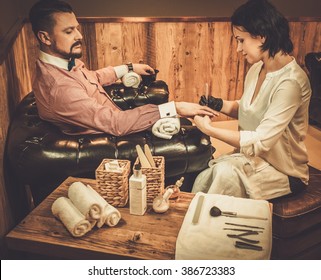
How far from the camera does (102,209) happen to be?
1.41 m

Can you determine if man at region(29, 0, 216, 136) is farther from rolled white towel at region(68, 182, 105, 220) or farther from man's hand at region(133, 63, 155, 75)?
man's hand at region(133, 63, 155, 75)

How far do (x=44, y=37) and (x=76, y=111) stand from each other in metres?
0.51

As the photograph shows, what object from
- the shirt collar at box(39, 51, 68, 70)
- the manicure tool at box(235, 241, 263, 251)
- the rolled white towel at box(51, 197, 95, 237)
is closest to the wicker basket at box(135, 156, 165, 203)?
the rolled white towel at box(51, 197, 95, 237)

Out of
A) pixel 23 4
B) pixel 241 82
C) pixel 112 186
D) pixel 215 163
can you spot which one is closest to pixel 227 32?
pixel 241 82

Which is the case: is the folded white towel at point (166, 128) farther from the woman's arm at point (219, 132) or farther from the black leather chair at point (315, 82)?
the black leather chair at point (315, 82)

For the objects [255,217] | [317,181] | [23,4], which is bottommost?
[317,181]

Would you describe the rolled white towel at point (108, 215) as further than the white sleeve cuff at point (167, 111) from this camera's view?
No

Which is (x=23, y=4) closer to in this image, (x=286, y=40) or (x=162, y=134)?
(x=162, y=134)

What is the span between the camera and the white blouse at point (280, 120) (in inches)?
70.6

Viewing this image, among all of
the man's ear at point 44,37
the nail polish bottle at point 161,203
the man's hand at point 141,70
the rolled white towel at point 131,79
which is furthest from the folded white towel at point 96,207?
the man's hand at point 141,70

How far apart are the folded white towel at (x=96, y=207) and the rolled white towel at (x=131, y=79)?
1551mm

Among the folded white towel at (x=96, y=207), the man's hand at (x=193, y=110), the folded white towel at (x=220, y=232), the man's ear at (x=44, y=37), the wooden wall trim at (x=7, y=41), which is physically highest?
the man's ear at (x=44, y=37)

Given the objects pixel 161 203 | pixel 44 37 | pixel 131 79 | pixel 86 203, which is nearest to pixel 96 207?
pixel 86 203

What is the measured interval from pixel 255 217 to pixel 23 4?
341cm
